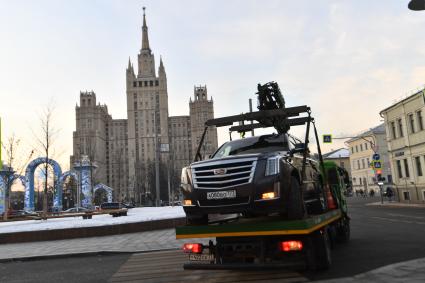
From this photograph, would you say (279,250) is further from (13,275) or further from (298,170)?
(13,275)

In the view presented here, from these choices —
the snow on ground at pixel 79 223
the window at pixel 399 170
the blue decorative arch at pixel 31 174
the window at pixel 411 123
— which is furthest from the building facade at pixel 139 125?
the snow on ground at pixel 79 223

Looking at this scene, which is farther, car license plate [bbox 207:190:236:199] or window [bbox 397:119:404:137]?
window [bbox 397:119:404:137]

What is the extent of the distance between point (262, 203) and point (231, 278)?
2.12m

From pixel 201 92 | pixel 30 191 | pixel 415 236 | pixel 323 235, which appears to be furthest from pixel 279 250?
pixel 201 92

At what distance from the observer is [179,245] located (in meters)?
13.1

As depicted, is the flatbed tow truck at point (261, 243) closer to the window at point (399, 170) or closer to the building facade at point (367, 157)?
the window at point (399, 170)

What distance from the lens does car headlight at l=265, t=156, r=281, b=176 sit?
599cm

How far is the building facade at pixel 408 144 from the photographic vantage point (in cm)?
3591

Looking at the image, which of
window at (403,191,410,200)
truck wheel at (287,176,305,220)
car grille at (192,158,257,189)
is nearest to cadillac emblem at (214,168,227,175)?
car grille at (192,158,257,189)

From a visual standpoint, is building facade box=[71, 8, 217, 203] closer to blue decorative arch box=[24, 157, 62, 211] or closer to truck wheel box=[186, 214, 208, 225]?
blue decorative arch box=[24, 157, 62, 211]

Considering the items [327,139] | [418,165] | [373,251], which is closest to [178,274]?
[373,251]

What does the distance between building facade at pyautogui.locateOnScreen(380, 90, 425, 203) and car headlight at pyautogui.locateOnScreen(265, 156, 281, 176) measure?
A: 107 feet

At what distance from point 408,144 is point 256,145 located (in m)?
35.6

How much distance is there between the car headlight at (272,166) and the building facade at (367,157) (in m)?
62.1
